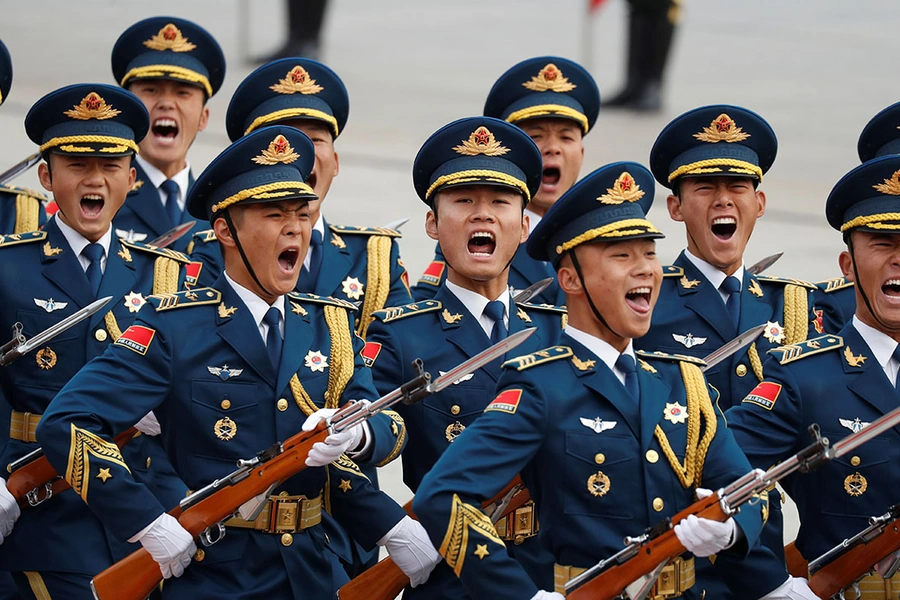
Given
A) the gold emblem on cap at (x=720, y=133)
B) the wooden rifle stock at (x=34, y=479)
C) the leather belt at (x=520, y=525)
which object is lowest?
the leather belt at (x=520, y=525)

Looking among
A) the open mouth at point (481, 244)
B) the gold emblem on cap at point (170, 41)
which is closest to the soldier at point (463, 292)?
the open mouth at point (481, 244)

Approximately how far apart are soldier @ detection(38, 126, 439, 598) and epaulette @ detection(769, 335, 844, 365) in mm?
1307

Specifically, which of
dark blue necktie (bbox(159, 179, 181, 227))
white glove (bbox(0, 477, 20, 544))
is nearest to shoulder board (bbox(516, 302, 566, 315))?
white glove (bbox(0, 477, 20, 544))

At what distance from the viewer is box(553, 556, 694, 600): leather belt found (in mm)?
5227

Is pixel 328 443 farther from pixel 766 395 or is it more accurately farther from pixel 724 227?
pixel 724 227

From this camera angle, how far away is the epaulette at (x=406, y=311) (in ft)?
21.2

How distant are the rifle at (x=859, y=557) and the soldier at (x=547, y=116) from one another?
7.36ft

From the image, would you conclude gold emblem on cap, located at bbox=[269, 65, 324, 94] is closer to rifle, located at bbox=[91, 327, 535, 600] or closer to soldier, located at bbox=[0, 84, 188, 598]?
soldier, located at bbox=[0, 84, 188, 598]

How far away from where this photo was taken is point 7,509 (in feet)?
21.3

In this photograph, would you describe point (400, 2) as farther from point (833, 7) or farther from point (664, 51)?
point (664, 51)

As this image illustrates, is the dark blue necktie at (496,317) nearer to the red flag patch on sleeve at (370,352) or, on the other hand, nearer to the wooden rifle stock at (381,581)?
the red flag patch on sleeve at (370,352)

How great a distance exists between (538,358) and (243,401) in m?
1.04

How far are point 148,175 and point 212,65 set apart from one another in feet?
2.52

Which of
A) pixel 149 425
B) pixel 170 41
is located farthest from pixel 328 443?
pixel 170 41
